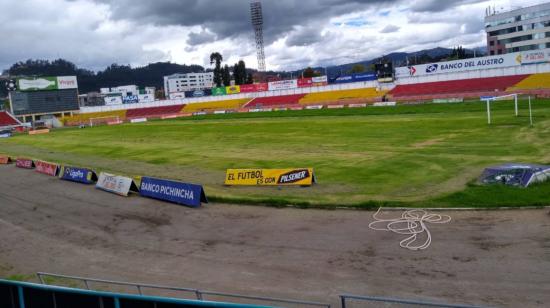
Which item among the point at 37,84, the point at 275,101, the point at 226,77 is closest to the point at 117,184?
the point at 275,101

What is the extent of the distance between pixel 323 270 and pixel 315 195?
978 centimetres

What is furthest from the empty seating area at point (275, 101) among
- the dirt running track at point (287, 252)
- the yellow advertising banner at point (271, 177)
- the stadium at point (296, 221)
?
the dirt running track at point (287, 252)

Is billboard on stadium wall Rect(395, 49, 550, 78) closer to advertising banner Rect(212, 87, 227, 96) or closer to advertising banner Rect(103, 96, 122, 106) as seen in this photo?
advertising banner Rect(212, 87, 227, 96)

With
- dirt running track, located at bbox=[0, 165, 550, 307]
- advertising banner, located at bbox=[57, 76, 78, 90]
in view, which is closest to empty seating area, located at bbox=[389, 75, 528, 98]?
dirt running track, located at bbox=[0, 165, 550, 307]

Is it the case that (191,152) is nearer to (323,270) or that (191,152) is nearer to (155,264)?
(155,264)

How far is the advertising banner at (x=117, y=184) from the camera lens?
92.1 ft

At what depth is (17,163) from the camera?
45906 mm

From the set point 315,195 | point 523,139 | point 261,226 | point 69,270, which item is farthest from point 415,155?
point 69,270

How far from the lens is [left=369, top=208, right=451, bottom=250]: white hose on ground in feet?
53.3

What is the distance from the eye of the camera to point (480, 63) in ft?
282

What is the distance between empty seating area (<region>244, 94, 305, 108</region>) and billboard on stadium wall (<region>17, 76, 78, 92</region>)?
5657 centimetres

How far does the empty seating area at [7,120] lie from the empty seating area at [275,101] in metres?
61.2

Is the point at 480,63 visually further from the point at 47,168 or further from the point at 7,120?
the point at 7,120

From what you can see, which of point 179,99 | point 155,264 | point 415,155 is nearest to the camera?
point 155,264
